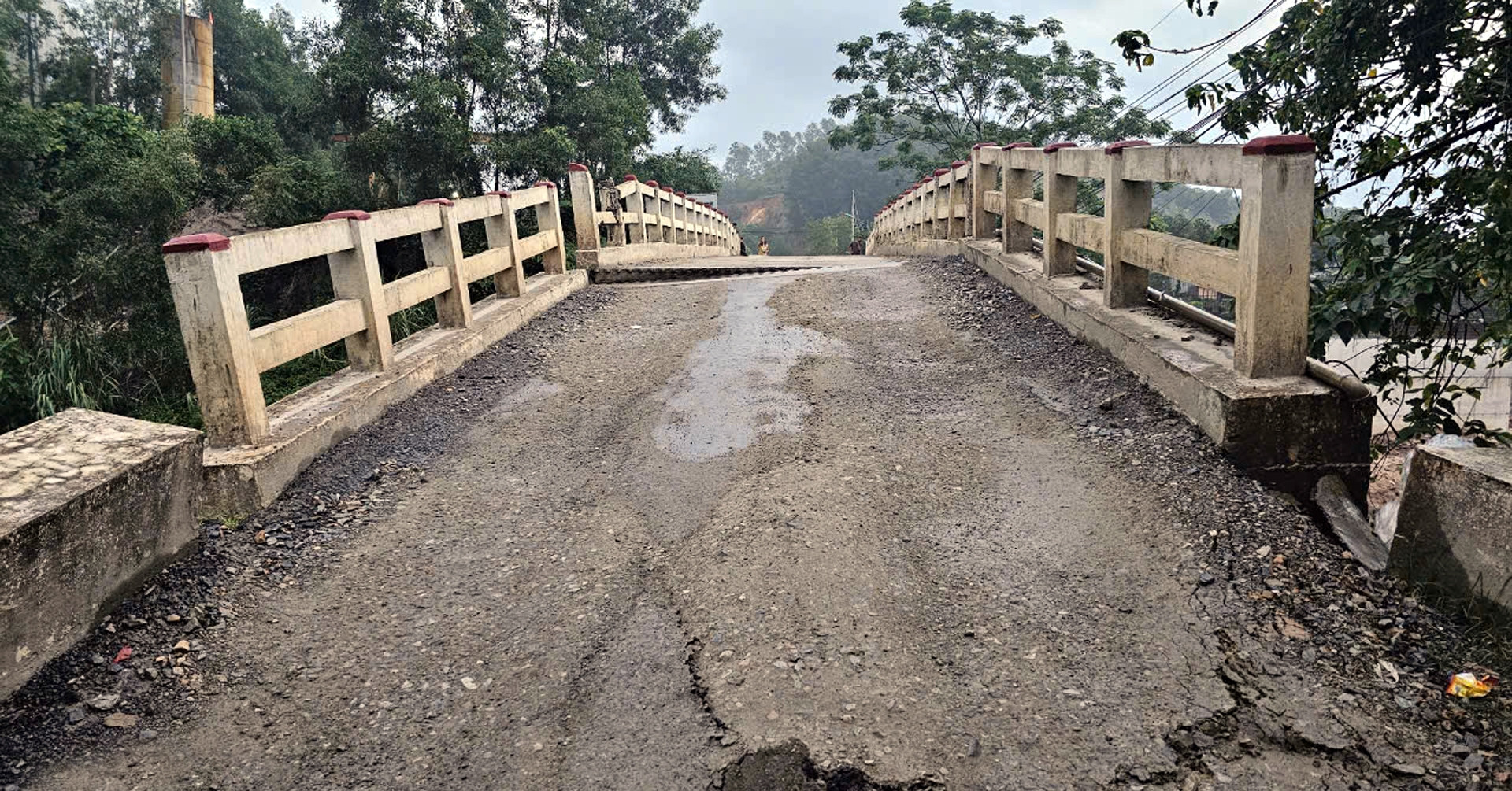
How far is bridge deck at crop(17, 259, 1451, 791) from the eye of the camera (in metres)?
2.73

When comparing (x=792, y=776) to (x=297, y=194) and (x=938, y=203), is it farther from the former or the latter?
(x=297, y=194)

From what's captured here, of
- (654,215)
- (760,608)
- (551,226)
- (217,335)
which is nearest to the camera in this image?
(760,608)

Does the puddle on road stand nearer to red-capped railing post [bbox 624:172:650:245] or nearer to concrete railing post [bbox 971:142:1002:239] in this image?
concrete railing post [bbox 971:142:1002:239]

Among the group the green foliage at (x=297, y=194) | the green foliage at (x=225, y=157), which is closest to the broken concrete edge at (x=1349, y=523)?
the green foliage at (x=297, y=194)

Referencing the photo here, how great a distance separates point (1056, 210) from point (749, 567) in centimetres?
448

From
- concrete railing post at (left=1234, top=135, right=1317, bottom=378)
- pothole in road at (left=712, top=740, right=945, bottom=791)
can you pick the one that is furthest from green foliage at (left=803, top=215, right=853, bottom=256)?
pothole in road at (left=712, top=740, right=945, bottom=791)

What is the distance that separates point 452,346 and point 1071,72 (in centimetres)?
2771

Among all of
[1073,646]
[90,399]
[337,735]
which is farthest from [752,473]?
[90,399]

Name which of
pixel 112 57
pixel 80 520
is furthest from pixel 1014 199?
pixel 112 57

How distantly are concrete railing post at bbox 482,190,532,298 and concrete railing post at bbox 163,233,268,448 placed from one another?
3897 mm

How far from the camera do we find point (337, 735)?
2.92 m

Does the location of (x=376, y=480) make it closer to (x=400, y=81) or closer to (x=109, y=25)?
(x=400, y=81)

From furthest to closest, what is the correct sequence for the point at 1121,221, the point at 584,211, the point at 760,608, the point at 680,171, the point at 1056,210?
the point at 680,171 → the point at 584,211 → the point at 1056,210 → the point at 1121,221 → the point at 760,608

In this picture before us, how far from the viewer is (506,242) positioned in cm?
843
